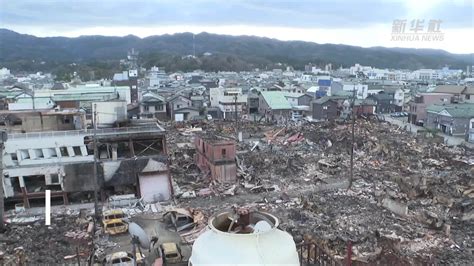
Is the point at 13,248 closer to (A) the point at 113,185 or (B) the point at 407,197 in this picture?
(A) the point at 113,185

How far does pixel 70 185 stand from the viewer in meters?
21.9

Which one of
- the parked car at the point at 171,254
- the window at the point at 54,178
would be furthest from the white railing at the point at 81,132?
the parked car at the point at 171,254

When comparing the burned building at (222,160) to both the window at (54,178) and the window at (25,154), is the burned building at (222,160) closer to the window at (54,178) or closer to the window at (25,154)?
the window at (54,178)

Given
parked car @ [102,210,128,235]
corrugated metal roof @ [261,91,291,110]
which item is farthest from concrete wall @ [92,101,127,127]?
corrugated metal roof @ [261,91,291,110]

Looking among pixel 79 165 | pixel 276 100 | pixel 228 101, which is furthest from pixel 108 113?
pixel 276 100

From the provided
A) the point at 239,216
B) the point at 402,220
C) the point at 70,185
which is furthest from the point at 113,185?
the point at 239,216

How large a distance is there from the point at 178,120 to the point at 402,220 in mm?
35554

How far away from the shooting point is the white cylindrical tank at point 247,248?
613 centimetres

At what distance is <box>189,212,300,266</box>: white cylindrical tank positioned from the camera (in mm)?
6132

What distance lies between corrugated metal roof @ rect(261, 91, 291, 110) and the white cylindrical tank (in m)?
47.2

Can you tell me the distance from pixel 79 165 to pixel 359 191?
1545 centimetres

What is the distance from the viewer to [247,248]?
20.2ft

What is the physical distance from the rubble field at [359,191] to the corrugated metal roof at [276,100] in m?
14.7

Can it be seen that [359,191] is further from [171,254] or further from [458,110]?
[458,110]
